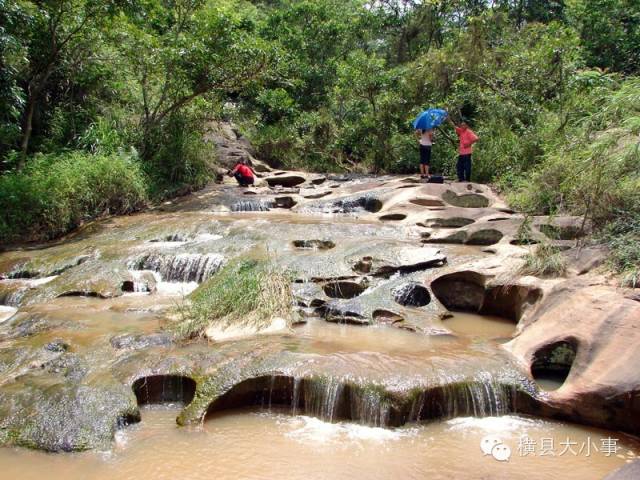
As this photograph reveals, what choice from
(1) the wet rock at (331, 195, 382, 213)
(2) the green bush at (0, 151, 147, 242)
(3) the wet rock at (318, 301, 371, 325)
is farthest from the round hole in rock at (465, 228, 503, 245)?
(2) the green bush at (0, 151, 147, 242)

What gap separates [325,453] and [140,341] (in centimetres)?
246

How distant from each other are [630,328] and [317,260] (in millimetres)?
3975

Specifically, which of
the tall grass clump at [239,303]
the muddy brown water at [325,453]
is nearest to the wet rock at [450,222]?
the tall grass clump at [239,303]

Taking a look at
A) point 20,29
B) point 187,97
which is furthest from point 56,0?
point 187,97

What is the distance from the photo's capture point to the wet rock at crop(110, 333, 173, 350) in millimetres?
5172

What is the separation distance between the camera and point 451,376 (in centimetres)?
436

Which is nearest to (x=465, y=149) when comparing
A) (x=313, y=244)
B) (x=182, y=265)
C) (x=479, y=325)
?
(x=313, y=244)

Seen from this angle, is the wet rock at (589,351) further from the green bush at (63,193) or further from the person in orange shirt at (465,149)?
the green bush at (63,193)

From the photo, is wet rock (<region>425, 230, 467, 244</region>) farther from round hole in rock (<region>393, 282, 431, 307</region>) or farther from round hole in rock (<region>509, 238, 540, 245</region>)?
round hole in rock (<region>393, 282, 431, 307</region>)

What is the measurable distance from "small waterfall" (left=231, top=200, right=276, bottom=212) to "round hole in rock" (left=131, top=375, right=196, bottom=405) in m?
8.00

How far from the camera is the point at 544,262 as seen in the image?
6.13 m

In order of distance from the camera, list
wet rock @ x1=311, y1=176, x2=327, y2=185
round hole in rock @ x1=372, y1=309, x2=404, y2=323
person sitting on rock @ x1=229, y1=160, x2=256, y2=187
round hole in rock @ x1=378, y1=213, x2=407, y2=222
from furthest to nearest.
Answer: wet rock @ x1=311, y1=176, x2=327, y2=185
person sitting on rock @ x1=229, y1=160, x2=256, y2=187
round hole in rock @ x1=378, y1=213, x2=407, y2=222
round hole in rock @ x1=372, y1=309, x2=404, y2=323

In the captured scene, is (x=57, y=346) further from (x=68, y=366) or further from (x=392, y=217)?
(x=392, y=217)

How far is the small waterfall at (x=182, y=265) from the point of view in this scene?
7.86m
